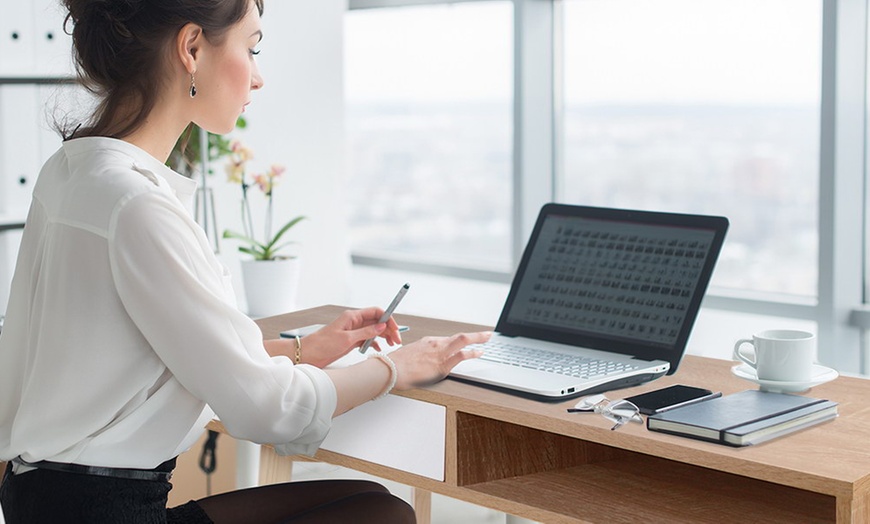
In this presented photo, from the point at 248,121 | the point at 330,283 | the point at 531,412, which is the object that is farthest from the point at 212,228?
the point at 531,412

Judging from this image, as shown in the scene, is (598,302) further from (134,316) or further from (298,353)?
(134,316)

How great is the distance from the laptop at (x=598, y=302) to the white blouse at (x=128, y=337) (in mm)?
373

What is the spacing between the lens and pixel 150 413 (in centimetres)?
130

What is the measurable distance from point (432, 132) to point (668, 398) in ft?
9.38

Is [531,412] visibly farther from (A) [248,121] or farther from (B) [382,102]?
(B) [382,102]

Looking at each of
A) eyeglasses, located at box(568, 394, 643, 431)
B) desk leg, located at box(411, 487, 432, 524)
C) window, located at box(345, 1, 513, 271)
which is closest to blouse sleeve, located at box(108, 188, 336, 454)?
eyeglasses, located at box(568, 394, 643, 431)

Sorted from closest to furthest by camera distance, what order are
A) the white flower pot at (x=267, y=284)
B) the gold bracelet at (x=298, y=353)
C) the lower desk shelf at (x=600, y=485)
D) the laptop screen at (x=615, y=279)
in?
the lower desk shelf at (x=600, y=485)
the laptop screen at (x=615, y=279)
the gold bracelet at (x=298, y=353)
the white flower pot at (x=267, y=284)

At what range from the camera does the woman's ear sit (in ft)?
4.49

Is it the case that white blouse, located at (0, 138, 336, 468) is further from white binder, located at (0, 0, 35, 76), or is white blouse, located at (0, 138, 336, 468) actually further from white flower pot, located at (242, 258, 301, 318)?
white flower pot, located at (242, 258, 301, 318)

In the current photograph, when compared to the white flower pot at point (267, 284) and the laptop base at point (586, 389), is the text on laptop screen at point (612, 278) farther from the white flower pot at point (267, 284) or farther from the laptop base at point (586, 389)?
the white flower pot at point (267, 284)

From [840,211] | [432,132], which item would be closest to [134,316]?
[840,211]

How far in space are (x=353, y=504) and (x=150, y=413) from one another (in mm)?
375

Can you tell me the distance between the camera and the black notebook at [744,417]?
1.21 metres

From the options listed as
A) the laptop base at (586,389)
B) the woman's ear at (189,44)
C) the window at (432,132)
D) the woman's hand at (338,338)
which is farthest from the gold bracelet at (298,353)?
the window at (432,132)
